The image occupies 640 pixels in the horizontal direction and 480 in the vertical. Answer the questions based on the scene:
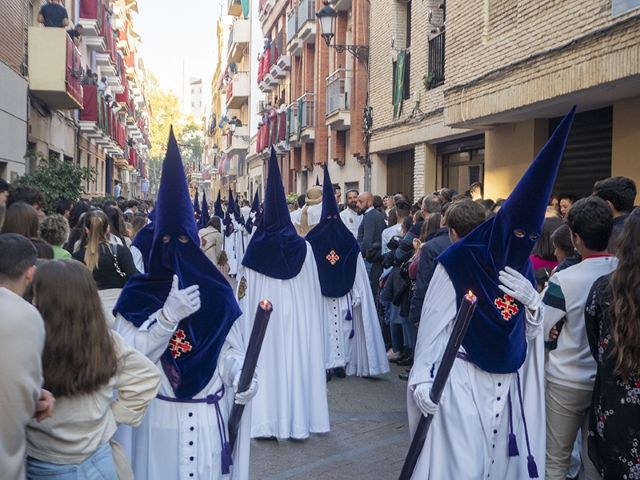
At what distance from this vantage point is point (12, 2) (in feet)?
51.5

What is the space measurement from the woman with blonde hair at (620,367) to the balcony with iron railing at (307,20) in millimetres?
24658

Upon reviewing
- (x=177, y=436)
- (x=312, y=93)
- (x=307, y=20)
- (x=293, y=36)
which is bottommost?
(x=177, y=436)

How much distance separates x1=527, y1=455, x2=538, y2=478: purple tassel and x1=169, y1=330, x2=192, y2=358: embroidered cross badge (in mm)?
1951

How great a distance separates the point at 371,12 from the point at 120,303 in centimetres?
1833

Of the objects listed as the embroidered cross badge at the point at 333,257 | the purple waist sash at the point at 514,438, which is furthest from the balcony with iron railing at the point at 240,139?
the purple waist sash at the point at 514,438

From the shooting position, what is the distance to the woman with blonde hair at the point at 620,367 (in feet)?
10.6

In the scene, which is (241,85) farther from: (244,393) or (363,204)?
(244,393)

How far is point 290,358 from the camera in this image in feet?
21.1

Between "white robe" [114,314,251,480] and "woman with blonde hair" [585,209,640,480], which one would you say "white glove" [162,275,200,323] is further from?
"woman with blonde hair" [585,209,640,480]

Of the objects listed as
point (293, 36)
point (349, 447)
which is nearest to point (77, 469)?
point (349, 447)

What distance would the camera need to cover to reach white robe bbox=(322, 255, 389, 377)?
8.38m

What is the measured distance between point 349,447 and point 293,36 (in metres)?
25.9

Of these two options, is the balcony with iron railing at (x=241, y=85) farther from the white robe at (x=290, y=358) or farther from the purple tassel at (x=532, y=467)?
the purple tassel at (x=532, y=467)

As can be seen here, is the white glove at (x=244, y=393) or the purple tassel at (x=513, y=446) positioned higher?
the white glove at (x=244, y=393)
